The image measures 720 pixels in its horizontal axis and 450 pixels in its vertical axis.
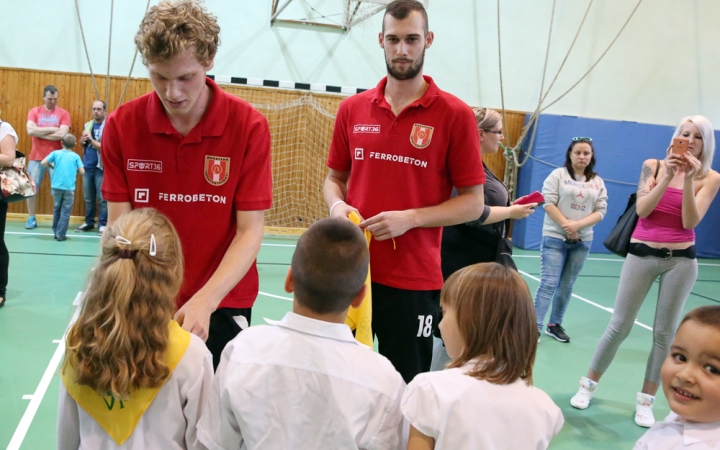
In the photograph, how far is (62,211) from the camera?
24.4ft

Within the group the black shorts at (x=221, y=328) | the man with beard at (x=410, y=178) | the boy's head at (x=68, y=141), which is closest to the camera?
the black shorts at (x=221, y=328)

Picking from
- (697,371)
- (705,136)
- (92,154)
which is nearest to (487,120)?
(705,136)

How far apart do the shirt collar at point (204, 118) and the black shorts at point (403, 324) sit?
888 millimetres

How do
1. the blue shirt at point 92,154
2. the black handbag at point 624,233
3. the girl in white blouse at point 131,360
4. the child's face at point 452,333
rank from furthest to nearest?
the blue shirt at point 92,154, the black handbag at point 624,233, the child's face at point 452,333, the girl in white blouse at point 131,360

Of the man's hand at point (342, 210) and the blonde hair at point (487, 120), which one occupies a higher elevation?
the blonde hair at point (487, 120)

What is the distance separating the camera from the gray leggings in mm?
3352

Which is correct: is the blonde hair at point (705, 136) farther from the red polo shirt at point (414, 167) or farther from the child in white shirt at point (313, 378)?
the child in white shirt at point (313, 378)

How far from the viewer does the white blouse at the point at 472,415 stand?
1369 millimetres

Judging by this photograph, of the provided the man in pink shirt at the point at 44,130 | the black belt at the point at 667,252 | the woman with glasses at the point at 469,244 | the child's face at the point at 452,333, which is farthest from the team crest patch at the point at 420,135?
the man in pink shirt at the point at 44,130

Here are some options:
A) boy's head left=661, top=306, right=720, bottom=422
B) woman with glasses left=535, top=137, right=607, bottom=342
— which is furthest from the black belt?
boy's head left=661, top=306, right=720, bottom=422

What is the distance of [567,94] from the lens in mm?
10477

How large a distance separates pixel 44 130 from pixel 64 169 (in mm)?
997

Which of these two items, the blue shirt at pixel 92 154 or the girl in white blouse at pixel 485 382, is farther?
the blue shirt at pixel 92 154

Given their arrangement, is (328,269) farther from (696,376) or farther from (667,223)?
(667,223)
